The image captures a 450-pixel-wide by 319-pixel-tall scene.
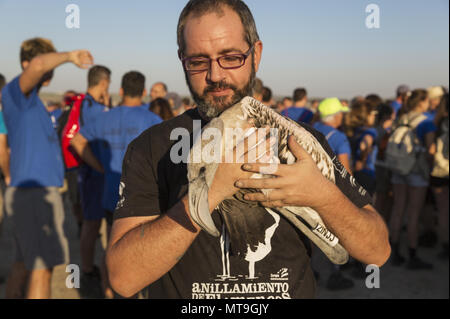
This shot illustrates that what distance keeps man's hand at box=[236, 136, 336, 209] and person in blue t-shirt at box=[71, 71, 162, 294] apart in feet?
10.9

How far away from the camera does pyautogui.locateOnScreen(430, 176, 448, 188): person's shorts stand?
7.04 m

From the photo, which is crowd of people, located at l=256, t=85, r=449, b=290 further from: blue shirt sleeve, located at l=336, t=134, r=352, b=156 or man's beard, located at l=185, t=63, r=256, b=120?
man's beard, located at l=185, t=63, r=256, b=120

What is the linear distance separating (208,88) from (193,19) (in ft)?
1.15

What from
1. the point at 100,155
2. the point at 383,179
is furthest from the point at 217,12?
the point at 383,179

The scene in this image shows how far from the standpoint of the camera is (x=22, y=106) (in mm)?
3857

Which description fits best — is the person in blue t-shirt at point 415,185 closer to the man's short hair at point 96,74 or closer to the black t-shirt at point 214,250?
the man's short hair at point 96,74

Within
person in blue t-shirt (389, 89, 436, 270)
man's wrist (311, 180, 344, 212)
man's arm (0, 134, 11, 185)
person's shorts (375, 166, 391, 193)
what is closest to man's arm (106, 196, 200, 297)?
man's wrist (311, 180, 344, 212)

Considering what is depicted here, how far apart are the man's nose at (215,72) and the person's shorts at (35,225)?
2.99 meters

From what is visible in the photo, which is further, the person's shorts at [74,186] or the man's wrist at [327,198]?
the person's shorts at [74,186]

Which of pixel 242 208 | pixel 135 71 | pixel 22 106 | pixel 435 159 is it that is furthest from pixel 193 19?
pixel 435 159

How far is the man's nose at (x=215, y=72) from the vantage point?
1.85m

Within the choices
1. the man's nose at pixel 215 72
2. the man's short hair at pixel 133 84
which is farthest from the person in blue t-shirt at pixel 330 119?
the man's nose at pixel 215 72

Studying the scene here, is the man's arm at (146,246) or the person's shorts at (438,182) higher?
the man's arm at (146,246)

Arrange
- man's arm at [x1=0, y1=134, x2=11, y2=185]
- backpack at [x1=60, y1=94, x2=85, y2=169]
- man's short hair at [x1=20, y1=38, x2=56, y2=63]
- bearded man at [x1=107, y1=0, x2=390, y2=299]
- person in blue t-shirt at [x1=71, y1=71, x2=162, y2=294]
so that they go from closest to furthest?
bearded man at [x1=107, y1=0, x2=390, y2=299] < man's short hair at [x1=20, y1=38, x2=56, y2=63] < man's arm at [x1=0, y1=134, x2=11, y2=185] < person in blue t-shirt at [x1=71, y1=71, x2=162, y2=294] < backpack at [x1=60, y1=94, x2=85, y2=169]
